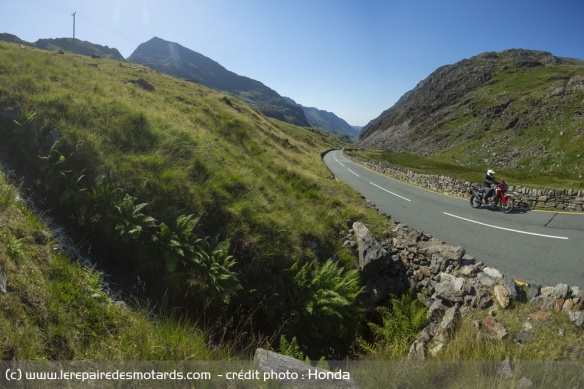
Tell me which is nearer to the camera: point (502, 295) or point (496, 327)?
point (496, 327)

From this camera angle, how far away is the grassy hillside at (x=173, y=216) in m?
5.96

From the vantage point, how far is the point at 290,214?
9.26 meters

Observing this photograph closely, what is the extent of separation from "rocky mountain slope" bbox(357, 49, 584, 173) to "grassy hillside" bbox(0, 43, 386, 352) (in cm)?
5052

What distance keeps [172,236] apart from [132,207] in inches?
46.0

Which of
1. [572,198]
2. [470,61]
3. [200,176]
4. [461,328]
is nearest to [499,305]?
[461,328]

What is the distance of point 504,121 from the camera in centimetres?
7319

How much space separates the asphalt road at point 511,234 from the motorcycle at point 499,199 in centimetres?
40

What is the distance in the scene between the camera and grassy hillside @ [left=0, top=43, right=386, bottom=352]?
596 cm

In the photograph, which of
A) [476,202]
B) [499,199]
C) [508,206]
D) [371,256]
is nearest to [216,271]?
[371,256]

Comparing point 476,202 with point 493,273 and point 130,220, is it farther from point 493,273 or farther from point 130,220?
point 130,220

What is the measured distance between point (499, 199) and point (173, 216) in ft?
55.1

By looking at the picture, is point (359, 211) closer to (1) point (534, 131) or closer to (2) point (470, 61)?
(1) point (534, 131)

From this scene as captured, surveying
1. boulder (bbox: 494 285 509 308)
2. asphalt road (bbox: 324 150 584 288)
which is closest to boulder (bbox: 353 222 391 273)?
boulder (bbox: 494 285 509 308)

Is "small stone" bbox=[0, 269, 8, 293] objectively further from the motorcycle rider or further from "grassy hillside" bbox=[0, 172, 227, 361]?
the motorcycle rider
